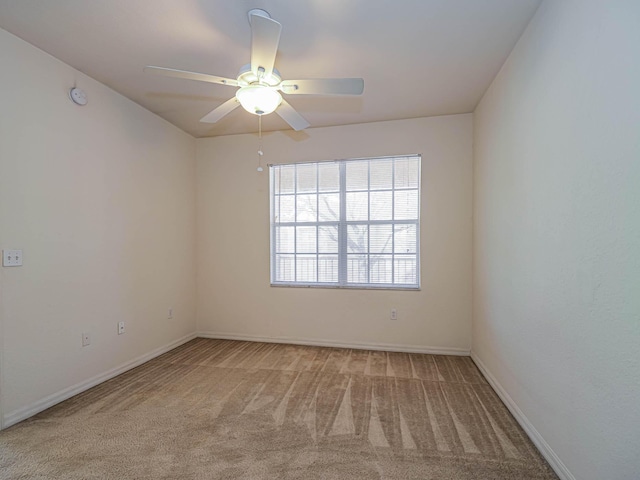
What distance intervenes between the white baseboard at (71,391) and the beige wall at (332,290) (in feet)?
2.97

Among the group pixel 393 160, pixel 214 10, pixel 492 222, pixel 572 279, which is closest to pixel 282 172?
pixel 393 160

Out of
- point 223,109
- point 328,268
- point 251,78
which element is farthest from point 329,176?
point 251,78

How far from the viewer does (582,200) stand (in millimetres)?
1464

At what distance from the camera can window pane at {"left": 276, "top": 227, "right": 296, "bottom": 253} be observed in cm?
391

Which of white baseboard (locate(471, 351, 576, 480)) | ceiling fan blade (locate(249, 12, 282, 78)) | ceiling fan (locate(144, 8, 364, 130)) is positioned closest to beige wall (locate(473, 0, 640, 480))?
white baseboard (locate(471, 351, 576, 480))

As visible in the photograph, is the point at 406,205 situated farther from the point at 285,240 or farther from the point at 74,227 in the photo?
the point at 74,227

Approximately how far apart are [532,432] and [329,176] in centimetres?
298

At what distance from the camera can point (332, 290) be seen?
3734mm

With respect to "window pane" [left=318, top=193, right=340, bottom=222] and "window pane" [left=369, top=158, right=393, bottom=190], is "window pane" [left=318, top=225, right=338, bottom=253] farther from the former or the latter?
"window pane" [left=369, top=158, right=393, bottom=190]

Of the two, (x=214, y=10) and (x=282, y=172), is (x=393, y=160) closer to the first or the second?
(x=282, y=172)

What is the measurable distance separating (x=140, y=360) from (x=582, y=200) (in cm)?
384

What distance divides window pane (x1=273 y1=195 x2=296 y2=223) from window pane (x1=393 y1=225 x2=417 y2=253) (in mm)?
1295

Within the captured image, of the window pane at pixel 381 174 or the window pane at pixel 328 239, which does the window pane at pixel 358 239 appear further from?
the window pane at pixel 381 174

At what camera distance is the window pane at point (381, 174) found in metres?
3.63
